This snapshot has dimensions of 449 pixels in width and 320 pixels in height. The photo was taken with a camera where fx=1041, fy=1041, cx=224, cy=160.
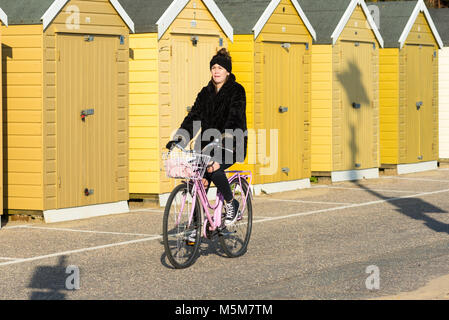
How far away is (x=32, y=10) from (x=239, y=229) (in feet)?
15.1

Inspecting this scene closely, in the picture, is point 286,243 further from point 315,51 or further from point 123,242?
point 315,51

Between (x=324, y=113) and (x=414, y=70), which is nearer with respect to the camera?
(x=324, y=113)

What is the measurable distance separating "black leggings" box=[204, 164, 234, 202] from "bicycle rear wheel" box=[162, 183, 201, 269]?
32 cm

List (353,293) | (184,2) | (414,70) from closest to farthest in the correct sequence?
(353,293) < (184,2) < (414,70)

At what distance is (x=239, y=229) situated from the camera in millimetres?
10531

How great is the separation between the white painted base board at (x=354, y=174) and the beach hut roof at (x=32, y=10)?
26.6 feet

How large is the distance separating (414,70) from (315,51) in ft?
12.4

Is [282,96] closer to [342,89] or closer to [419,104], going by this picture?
[342,89]

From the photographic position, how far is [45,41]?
1323cm

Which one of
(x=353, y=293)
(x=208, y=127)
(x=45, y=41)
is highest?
(x=45, y=41)

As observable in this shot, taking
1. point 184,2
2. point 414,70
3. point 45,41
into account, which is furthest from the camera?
point 414,70

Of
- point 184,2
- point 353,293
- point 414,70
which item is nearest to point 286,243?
point 353,293

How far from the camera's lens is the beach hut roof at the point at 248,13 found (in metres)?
17.3

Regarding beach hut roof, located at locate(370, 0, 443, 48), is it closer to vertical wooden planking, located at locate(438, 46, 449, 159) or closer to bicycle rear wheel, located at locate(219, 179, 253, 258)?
vertical wooden planking, located at locate(438, 46, 449, 159)
